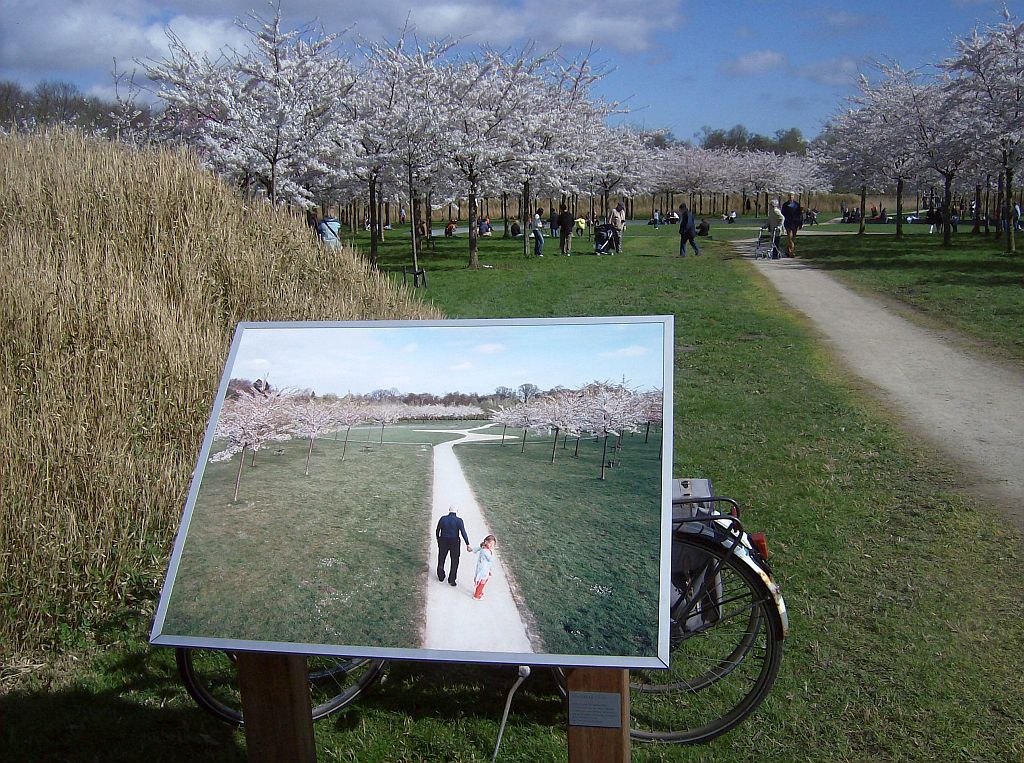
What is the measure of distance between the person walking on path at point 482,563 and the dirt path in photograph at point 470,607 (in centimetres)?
1

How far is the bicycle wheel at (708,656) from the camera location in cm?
358

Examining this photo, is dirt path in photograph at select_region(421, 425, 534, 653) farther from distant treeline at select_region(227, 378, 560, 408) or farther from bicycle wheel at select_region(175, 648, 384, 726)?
bicycle wheel at select_region(175, 648, 384, 726)

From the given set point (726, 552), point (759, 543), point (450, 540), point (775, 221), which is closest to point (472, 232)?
point (775, 221)

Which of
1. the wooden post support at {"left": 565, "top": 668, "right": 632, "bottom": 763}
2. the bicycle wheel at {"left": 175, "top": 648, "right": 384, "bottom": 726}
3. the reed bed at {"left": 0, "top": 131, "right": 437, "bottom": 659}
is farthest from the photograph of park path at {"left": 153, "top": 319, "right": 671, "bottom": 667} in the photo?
the reed bed at {"left": 0, "top": 131, "right": 437, "bottom": 659}

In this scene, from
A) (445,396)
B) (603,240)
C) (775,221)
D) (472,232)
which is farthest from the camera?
(603,240)

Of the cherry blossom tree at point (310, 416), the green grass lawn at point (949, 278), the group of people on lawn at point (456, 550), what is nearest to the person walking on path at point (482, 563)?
the group of people on lawn at point (456, 550)

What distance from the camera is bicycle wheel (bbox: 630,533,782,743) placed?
141 inches

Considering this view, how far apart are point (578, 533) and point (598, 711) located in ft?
1.74

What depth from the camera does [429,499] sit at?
9.61ft

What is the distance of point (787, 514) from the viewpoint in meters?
6.25

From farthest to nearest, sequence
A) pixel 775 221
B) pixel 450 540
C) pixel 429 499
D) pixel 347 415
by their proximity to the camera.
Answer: pixel 775 221 < pixel 347 415 < pixel 429 499 < pixel 450 540

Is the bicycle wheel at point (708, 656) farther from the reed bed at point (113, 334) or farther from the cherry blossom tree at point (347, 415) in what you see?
the reed bed at point (113, 334)

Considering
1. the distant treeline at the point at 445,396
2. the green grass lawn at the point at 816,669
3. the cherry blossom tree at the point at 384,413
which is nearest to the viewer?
the distant treeline at the point at 445,396

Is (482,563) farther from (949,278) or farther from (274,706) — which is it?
(949,278)
